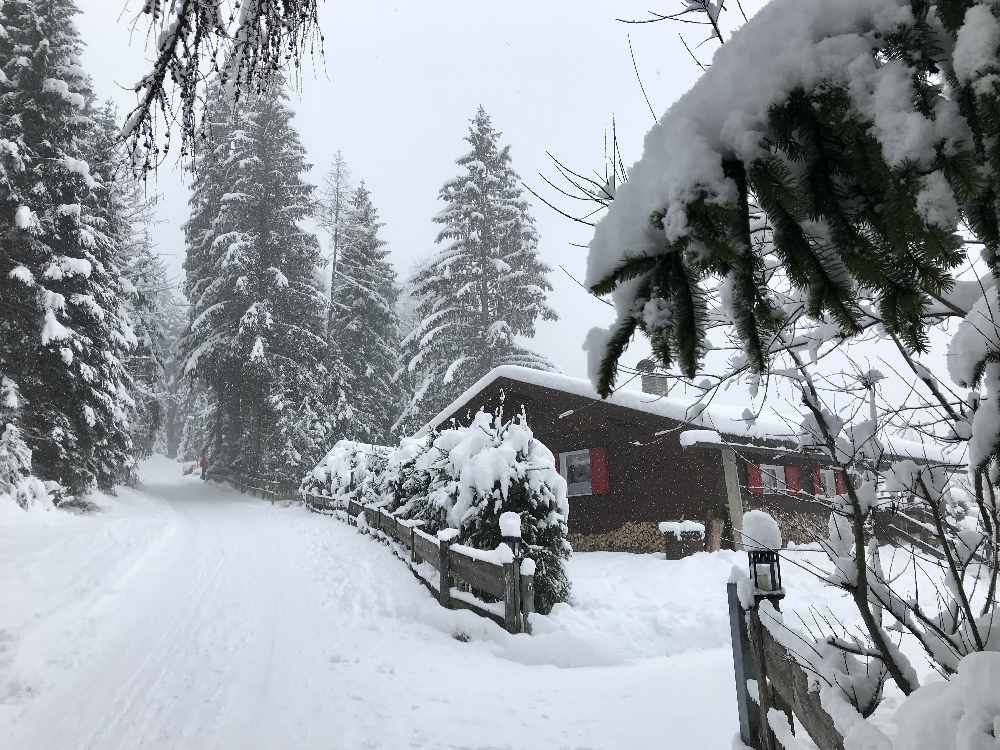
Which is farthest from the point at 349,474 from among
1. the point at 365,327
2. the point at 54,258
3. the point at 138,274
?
the point at 138,274

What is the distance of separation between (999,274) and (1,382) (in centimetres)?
1905

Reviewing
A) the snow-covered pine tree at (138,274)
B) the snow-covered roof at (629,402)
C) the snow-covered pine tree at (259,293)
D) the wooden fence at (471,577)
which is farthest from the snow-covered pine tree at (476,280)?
the wooden fence at (471,577)

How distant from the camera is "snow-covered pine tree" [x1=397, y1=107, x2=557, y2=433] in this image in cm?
2675

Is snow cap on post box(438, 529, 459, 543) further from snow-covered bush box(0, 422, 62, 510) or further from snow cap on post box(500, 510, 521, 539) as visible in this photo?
snow-covered bush box(0, 422, 62, 510)

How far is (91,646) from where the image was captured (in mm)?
6711

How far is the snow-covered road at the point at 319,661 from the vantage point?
4.68 meters

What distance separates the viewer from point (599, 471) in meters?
16.0

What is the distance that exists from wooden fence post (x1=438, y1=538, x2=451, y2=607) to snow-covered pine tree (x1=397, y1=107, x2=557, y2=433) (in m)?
17.6

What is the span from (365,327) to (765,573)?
3081 cm

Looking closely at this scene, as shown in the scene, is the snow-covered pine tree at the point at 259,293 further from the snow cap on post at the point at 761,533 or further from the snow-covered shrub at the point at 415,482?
the snow cap on post at the point at 761,533

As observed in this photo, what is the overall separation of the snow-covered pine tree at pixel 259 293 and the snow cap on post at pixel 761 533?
81.3 feet

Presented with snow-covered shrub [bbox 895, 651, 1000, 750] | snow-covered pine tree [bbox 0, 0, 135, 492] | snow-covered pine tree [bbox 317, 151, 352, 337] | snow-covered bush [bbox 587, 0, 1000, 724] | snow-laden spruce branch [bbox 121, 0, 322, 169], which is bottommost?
snow-covered shrub [bbox 895, 651, 1000, 750]

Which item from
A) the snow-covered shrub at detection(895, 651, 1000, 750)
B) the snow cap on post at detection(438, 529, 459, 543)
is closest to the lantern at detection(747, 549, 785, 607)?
the snow-covered shrub at detection(895, 651, 1000, 750)

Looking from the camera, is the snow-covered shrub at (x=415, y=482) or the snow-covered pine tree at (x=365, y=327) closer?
the snow-covered shrub at (x=415, y=482)
